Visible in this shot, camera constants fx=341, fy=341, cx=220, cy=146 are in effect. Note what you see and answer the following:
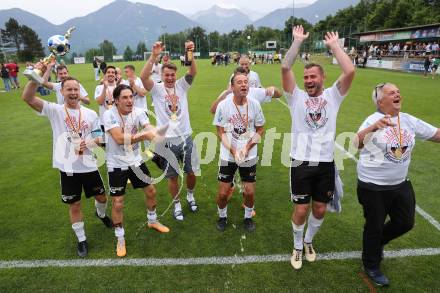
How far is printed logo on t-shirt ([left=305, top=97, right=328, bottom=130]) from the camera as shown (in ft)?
13.7

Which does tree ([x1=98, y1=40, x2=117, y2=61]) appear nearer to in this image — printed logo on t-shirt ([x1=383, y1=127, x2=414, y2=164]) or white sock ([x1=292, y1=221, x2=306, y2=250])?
white sock ([x1=292, y1=221, x2=306, y2=250])

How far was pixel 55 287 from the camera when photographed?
14.0 ft

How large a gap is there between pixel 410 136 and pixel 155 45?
3.75m

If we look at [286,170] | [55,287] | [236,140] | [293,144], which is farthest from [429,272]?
[55,287]

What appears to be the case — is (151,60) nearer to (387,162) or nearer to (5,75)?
(387,162)

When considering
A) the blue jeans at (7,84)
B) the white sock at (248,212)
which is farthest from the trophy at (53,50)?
the blue jeans at (7,84)

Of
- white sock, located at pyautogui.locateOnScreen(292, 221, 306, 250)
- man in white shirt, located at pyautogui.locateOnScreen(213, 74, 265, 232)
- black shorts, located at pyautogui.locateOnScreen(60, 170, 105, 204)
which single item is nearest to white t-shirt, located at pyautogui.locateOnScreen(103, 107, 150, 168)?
black shorts, located at pyautogui.locateOnScreen(60, 170, 105, 204)

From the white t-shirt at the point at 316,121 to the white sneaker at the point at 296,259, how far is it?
Result: 131 cm

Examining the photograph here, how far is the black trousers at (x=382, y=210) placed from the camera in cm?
393

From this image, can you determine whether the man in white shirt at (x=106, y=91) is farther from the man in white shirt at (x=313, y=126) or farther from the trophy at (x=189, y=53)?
the man in white shirt at (x=313, y=126)

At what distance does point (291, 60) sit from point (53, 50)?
3425 mm

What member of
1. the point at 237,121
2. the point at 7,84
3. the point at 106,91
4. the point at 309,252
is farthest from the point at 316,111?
the point at 7,84

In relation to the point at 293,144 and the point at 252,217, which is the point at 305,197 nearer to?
the point at 293,144

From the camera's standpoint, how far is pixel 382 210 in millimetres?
3969
